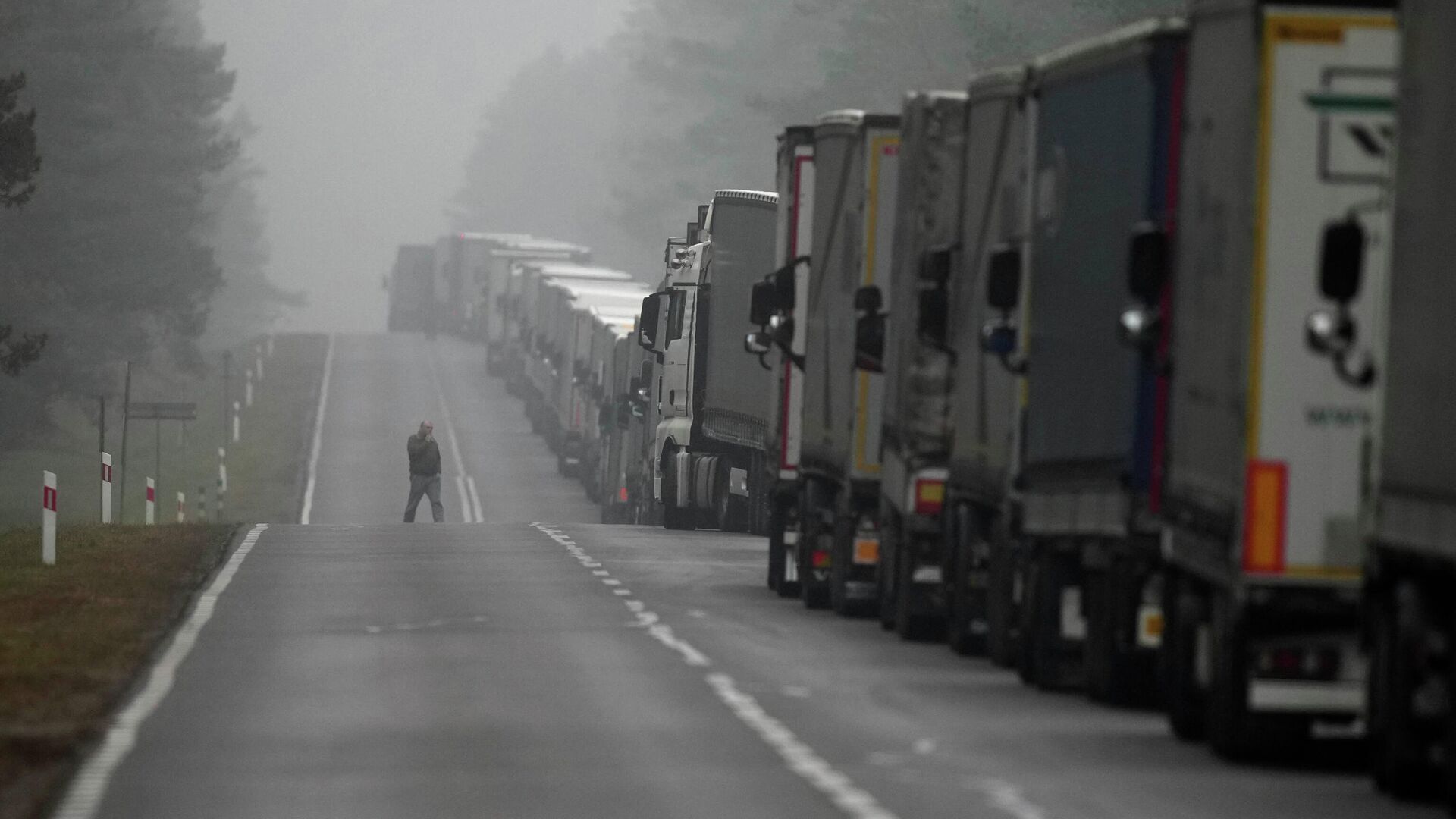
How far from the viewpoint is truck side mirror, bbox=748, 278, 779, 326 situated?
27.3 m

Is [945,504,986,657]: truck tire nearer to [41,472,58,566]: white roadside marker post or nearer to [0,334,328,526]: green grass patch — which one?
[41,472,58,566]: white roadside marker post

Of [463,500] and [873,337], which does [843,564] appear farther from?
→ [463,500]

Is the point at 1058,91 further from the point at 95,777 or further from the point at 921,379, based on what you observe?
the point at 95,777

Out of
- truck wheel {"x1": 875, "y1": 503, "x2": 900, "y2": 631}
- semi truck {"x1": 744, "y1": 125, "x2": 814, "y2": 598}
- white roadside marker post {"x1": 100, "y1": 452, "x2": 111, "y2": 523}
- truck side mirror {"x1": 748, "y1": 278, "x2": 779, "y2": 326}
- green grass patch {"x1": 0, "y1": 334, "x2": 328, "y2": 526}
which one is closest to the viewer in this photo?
truck wheel {"x1": 875, "y1": 503, "x2": 900, "y2": 631}

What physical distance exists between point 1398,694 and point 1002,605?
22.7ft

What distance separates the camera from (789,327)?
88.4ft

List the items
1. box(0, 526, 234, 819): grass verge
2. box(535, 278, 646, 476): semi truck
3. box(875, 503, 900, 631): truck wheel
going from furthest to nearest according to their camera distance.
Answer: box(535, 278, 646, 476): semi truck → box(875, 503, 900, 631): truck wheel → box(0, 526, 234, 819): grass verge

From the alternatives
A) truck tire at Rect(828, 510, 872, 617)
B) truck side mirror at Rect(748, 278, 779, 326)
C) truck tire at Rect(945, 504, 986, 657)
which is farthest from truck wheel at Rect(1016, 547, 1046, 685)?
truck side mirror at Rect(748, 278, 779, 326)

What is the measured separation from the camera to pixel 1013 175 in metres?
19.5

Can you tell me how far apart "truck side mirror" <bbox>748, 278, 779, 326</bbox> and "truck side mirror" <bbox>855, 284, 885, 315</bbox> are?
2861 mm

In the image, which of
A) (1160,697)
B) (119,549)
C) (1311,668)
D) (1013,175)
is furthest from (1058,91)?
(119,549)

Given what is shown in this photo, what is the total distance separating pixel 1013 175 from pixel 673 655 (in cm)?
383

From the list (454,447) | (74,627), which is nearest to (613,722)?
(74,627)

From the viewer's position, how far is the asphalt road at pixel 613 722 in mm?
13086
